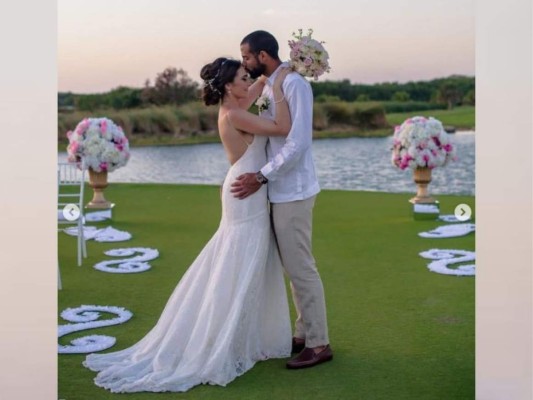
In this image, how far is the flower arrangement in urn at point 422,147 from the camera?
9055mm

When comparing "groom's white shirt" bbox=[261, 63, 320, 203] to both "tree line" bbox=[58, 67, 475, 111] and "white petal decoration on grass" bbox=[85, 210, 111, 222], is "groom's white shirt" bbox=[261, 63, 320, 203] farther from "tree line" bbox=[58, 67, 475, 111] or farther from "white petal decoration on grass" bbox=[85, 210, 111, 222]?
"tree line" bbox=[58, 67, 475, 111]

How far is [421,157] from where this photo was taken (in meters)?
9.03

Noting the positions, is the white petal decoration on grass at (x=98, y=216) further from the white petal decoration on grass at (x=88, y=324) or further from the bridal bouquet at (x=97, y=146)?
the white petal decoration on grass at (x=88, y=324)

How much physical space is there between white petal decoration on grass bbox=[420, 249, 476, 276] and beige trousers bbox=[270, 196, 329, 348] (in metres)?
2.46

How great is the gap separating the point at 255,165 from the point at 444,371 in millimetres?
1312

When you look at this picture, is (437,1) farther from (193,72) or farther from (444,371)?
(444,371)

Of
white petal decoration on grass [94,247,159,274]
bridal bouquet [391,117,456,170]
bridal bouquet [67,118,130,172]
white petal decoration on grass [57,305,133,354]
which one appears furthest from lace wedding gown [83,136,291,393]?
bridal bouquet [67,118,130,172]

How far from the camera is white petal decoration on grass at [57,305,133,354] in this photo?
184 inches

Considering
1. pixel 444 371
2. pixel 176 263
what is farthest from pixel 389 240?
pixel 444 371

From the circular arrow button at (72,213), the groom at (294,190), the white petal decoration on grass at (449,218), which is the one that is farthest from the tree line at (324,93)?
the groom at (294,190)

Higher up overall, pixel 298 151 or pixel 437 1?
pixel 437 1

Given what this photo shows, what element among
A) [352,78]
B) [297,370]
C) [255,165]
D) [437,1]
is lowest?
[297,370]

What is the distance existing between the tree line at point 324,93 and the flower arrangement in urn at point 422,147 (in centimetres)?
414
